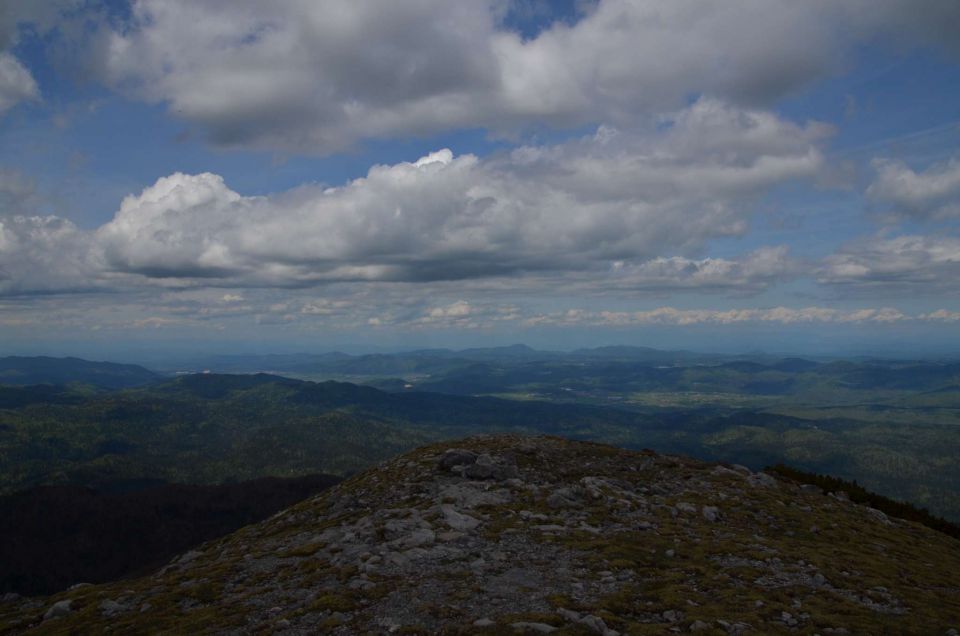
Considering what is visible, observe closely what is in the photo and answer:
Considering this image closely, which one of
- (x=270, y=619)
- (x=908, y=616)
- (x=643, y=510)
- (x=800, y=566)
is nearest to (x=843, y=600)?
(x=908, y=616)

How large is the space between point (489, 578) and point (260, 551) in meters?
17.3

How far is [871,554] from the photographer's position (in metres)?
29.4

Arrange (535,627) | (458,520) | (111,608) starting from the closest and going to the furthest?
(535,627) < (111,608) < (458,520)

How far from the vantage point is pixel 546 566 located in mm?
24703

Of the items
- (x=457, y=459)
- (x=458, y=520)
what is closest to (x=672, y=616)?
(x=458, y=520)

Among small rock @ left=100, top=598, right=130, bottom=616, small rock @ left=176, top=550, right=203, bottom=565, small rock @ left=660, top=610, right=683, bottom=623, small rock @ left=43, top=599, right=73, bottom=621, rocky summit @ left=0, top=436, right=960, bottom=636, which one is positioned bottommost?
small rock @ left=176, top=550, right=203, bottom=565

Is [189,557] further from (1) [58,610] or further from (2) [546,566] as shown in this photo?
(2) [546,566]

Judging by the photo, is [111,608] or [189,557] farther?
[189,557]

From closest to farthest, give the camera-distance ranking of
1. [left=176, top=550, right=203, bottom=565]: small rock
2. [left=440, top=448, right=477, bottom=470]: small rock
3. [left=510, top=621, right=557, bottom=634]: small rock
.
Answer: [left=510, top=621, right=557, bottom=634]: small rock, [left=176, top=550, right=203, bottom=565]: small rock, [left=440, top=448, right=477, bottom=470]: small rock

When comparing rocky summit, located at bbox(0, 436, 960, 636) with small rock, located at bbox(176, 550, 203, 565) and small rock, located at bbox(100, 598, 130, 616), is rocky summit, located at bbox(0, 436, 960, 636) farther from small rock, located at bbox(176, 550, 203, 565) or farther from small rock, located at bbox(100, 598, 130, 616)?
small rock, located at bbox(176, 550, 203, 565)

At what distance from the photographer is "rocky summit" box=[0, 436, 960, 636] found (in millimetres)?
19156

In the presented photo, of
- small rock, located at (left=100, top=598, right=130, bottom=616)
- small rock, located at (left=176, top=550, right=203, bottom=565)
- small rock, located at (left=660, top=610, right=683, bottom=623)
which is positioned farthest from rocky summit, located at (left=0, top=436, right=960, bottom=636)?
small rock, located at (left=176, top=550, right=203, bottom=565)

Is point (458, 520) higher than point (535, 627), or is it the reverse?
point (535, 627)

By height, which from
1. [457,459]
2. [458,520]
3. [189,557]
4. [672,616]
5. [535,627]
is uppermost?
[535,627]
